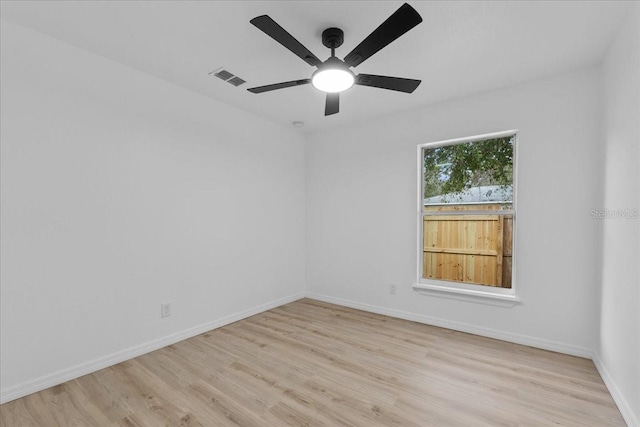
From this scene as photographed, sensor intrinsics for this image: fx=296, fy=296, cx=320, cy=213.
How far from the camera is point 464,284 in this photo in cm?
330

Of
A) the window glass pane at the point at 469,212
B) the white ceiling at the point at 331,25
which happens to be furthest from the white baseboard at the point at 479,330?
the white ceiling at the point at 331,25

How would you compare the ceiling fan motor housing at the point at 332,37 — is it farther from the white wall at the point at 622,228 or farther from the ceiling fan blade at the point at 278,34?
the white wall at the point at 622,228

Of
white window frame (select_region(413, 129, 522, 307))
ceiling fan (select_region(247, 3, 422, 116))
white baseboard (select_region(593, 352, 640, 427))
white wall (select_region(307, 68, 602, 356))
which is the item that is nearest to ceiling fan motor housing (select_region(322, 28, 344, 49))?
ceiling fan (select_region(247, 3, 422, 116))

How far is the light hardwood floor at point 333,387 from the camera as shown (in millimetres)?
1831

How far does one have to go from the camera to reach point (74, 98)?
2301 mm

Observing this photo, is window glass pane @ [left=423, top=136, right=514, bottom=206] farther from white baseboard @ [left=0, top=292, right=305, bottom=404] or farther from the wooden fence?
white baseboard @ [left=0, top=292, right=305, bottom=404]

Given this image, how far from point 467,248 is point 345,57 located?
2.82m

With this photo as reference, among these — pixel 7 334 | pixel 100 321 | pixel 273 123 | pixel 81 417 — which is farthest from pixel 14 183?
pixel 273 123

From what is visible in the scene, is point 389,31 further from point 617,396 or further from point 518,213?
point 617,396

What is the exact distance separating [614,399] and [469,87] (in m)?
2.73

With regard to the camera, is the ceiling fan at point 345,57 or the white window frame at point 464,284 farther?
the white window frame at point 464,284

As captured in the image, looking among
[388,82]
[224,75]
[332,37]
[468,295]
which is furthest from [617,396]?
[224,75]

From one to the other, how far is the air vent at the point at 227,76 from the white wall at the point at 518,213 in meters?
1.70

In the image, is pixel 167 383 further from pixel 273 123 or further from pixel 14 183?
pixel 273 123
